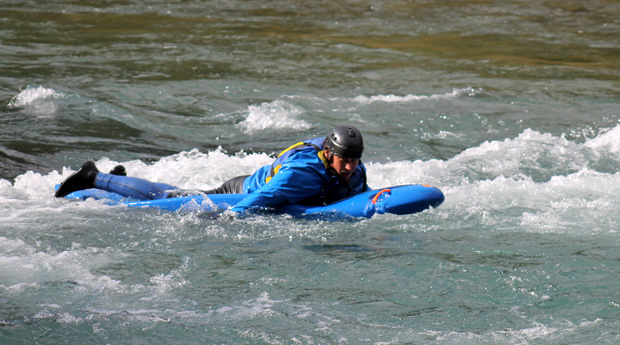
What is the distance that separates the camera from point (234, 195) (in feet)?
19.9

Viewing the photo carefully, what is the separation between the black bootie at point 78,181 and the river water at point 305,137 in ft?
0.46

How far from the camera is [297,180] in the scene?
5.72 m

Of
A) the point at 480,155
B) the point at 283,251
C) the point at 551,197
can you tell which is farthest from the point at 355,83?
the point at 283,251

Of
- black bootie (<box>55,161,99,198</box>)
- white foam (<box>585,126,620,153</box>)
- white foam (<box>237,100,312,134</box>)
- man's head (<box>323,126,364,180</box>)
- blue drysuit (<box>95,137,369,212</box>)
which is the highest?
man's head (<box>323,126,364,180</box>)

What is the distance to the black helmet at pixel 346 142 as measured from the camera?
18.1 feet

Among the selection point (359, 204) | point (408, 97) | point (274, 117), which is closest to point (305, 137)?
point (274, 117)

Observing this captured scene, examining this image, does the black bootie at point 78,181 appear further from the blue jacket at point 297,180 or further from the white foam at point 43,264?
the blue jacket at point 297,180

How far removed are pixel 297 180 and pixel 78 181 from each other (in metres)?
2.18

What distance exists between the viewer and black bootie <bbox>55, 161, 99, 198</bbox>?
21.4ft

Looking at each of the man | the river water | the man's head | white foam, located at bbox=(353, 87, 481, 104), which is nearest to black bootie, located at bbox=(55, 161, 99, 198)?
the river water

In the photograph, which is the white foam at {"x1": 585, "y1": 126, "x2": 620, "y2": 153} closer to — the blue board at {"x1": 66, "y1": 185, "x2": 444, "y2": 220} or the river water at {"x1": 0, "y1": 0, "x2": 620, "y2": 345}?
the river water at {"x1": 0, "y1": 0, "x2": 620, "y2": 345}

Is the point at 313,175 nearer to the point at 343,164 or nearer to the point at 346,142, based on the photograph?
the point at 343,164

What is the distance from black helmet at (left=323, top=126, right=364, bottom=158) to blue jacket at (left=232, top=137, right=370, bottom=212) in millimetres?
189

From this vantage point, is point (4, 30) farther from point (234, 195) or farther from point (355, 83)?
point (234, 195)
